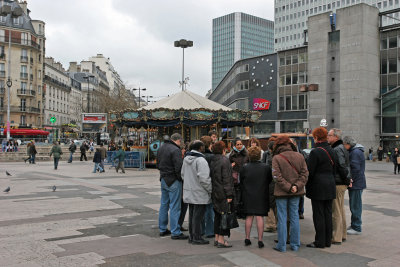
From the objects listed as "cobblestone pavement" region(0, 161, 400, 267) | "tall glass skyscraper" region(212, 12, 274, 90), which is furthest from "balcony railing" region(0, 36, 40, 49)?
"tall glass skyscraper" region(212, 12, 274, 90)

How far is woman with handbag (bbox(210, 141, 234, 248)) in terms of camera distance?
6.05 m

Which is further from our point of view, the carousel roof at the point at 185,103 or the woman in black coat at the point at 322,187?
the carousel roof at the point at 185,103

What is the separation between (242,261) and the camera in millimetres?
5445

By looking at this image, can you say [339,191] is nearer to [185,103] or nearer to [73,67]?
[185,103]

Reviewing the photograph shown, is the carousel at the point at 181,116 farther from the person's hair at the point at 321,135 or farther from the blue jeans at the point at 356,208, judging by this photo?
the person's hair at the point at 321,135

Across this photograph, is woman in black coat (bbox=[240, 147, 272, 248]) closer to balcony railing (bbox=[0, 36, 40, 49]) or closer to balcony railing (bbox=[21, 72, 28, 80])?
balcony railing (bbox=[0, 36, 40, 49])

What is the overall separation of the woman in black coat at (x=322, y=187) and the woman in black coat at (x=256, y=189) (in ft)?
2.39

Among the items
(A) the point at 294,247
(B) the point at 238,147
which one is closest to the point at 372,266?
(A) the point at 294,247

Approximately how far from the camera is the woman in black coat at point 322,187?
6211 millimetres

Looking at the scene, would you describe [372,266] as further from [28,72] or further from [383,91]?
[28,72]

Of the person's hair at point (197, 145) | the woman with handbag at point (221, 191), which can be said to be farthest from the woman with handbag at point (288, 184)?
the person's hair at point (197, 145)

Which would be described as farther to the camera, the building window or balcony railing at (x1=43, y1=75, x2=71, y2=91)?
balcony railing at (x1=43, y1=75, x2=71, y2=91)

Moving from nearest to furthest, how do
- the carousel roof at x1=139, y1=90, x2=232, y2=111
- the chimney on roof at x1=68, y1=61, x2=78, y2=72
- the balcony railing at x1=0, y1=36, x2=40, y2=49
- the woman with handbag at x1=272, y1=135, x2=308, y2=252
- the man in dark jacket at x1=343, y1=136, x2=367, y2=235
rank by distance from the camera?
the woman with handbag at x1=272, y1=135, x2=308, y2=252, the man in dark jacket at x1=343, y1=136, x2=367, y2=235, the carousel roof at x1=139, y1=90, x2=232, y2=111, the balcony railing at x1=0, y1=36, x2=40, y2=49, the chimney on roof at x1=68, y1=61, x2=78, y2=72

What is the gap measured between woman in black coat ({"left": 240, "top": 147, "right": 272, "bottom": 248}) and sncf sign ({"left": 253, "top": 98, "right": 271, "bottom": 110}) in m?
47.8
